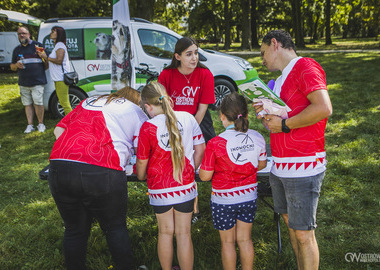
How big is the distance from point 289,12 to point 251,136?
33.8m

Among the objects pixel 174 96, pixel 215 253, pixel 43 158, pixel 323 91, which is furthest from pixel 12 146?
pixel 323 91

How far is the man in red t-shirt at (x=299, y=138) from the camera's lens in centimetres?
197

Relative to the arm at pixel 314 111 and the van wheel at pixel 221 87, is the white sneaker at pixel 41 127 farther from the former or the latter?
the arm at pixel 314 111

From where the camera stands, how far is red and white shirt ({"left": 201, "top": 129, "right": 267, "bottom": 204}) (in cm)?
230

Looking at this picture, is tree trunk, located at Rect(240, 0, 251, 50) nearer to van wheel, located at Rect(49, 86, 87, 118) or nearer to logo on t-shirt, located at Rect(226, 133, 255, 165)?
van wheel, located at Rect(49, 86, 87, 118)

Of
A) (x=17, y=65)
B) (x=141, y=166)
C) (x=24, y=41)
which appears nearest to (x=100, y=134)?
(x=141, y=166)

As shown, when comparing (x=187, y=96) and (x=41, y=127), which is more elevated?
(x=187, y=96)

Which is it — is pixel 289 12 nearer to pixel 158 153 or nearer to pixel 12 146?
pixel 12 146

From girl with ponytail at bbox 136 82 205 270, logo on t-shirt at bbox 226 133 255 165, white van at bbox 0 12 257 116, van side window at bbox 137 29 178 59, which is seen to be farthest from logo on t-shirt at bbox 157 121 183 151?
van side window at bbox 137 29 178 59

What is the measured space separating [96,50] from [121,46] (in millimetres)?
4326

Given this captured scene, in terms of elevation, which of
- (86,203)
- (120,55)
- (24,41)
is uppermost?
(24,41)

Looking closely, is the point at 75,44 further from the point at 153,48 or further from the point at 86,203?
the point at 86,203

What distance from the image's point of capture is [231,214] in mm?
2363

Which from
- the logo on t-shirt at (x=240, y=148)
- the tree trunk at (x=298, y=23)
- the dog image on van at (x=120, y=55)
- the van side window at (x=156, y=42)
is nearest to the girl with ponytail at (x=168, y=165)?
the logo on t-shirt at (x=240, y=148)
